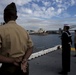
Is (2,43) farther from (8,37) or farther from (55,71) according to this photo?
(55,71)

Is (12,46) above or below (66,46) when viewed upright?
above

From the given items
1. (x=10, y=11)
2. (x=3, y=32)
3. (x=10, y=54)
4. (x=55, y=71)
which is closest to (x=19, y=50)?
(x=10, y=54)

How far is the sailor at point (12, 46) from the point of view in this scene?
2.30 meters

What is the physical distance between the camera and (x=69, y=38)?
5.48 meters

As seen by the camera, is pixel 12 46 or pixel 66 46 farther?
pixel 66 46

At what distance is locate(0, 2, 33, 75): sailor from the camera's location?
2301 millimetres

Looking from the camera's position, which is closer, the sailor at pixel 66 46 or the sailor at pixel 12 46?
the sailor at pixel 12 46

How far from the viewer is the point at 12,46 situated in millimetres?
2316

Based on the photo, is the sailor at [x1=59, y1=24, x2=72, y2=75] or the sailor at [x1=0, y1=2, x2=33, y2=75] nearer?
the sailor at [x1=0, y1=2, x2=33, y2=75]

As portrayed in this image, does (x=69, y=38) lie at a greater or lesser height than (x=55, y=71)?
greater

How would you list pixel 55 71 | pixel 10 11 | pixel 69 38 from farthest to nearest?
1. pixel 55 71
2. pixel 69 38
3. pixel 10 11

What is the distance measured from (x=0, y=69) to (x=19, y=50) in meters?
0.34

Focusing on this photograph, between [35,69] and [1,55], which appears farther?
[35,69]

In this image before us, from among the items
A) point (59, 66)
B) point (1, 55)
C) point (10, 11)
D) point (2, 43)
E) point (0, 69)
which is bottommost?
point (59, 66)
